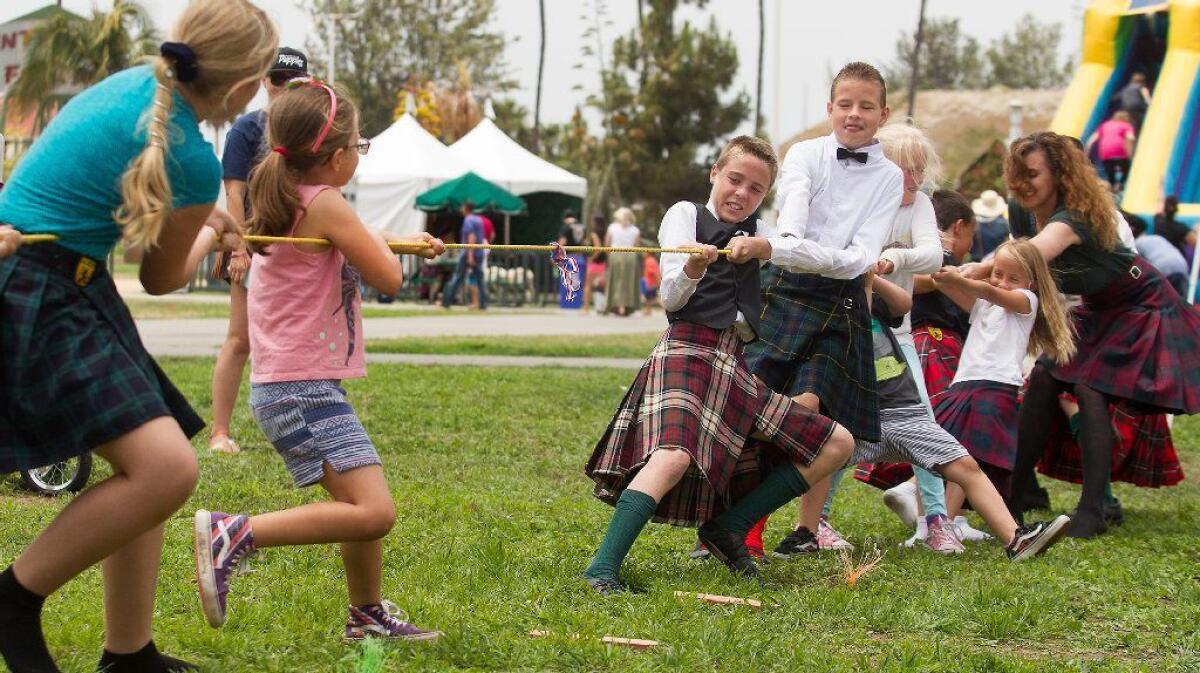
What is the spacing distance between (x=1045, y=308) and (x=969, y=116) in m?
60.6

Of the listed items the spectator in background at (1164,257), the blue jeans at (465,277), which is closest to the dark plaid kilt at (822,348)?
the spectator in background at (1164,257)

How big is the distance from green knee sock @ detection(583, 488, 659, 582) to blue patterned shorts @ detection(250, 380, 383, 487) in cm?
109

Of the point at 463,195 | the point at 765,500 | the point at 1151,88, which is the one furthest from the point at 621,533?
the point at 463,195

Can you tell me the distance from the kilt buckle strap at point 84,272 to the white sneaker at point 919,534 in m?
3.72

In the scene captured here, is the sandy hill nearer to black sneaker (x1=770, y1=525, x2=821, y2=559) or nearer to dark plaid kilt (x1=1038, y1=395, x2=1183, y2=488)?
dark plaid kilt (x1=1038, y1=395, x2=1183, y2=488)

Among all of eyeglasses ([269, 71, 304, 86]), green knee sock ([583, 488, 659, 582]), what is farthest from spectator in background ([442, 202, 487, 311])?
green knee sock ([583, 488, 659, 582])

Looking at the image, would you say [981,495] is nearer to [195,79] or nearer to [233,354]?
[233,354]

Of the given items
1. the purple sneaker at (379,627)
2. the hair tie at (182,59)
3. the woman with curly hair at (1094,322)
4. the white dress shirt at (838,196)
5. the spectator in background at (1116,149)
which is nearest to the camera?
the hair tie at (182,59)

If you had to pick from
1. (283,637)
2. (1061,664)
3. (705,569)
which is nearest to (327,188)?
(283,637)

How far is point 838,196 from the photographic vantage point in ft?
17.9

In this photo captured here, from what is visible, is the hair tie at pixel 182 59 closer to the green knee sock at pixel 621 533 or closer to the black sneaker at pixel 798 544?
the green knee sock at pixel 621 533

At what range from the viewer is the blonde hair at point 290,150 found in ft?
12.8

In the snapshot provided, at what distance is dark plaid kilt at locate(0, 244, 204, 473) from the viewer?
3250 millimetres

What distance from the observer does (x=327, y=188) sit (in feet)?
13.0
